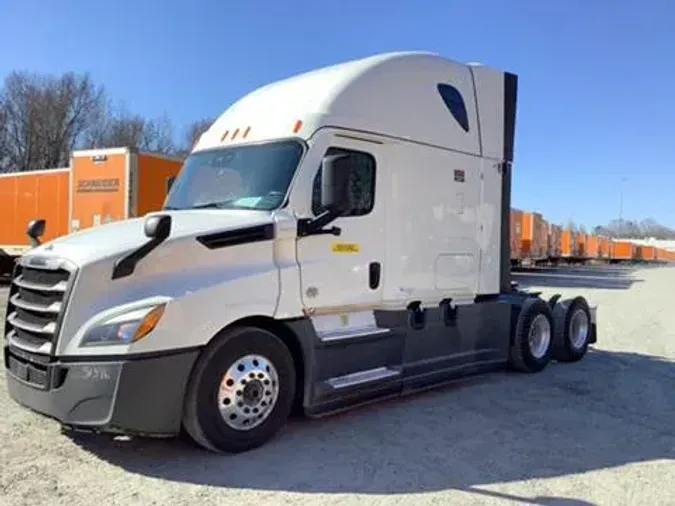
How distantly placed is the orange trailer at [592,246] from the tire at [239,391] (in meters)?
64.7

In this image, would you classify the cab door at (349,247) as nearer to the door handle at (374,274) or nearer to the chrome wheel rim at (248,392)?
the door handle at (374,274)

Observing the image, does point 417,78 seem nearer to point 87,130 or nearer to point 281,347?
point 281,347

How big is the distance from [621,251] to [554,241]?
3791 cm

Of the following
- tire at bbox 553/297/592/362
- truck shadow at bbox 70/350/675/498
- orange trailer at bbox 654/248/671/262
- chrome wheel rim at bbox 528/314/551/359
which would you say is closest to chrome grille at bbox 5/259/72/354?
truck shadow at bbox 70/350/675/498

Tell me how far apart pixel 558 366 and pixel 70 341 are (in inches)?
281

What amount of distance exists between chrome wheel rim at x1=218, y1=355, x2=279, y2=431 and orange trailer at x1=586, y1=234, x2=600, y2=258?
6477cm

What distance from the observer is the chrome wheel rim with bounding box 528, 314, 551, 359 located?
9.32m

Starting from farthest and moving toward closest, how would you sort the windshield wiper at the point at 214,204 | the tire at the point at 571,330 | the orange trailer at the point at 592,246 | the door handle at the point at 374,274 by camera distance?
the orange trailer at the point at 592,246, the tire at the point at 571,330, the door handle at the point at 374,274, the windshield wiper at the point at 214,204

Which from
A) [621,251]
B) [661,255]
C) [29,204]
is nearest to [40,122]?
[29,204]

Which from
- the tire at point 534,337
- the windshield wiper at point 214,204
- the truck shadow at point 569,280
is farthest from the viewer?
the truck shadow at point 569,280

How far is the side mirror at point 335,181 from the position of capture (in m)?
5.72

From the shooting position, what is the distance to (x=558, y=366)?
32.1 feet

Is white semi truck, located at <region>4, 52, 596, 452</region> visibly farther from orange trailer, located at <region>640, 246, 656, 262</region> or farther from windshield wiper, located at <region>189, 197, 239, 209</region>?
orange trailer, located at <region>640, 246, 656, 262</region>

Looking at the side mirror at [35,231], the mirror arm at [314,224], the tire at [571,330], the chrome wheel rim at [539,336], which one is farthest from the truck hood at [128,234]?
the tire at [571,330]
